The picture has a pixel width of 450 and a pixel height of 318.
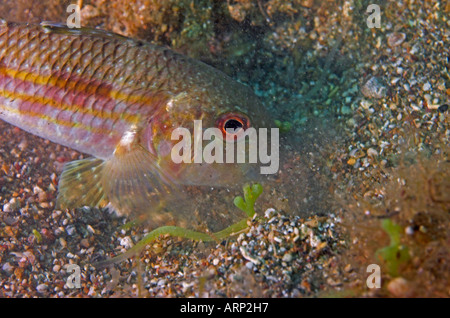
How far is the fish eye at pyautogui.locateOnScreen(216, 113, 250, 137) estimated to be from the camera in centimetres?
315

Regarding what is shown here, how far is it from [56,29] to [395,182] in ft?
10.8

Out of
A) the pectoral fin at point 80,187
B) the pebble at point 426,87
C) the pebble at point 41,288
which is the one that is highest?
the pebble at point 426,87

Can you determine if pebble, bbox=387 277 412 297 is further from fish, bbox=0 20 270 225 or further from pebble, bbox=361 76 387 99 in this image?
pebble, bbox=361 76 387 99

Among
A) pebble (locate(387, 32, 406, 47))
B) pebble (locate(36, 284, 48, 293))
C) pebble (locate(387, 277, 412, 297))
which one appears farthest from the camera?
pebble (locate(387, 32, 406, 47))

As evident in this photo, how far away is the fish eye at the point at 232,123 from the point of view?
3150 mm

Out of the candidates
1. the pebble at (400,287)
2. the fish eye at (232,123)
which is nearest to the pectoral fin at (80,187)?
the fish eye at (232,123)

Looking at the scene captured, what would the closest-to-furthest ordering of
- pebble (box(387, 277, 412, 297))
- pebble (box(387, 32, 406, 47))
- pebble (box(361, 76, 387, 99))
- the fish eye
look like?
1. pebble (box(387, 277, 412, 297))
2. the fish eye
3. pebble (box(361, 76, 387, 99))
4. pebble (box(387, 32, 406, 47))

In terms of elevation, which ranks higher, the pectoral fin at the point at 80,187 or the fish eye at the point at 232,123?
the fish eye at the point at 232,123

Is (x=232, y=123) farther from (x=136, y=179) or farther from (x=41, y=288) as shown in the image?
(x=41, y=288)

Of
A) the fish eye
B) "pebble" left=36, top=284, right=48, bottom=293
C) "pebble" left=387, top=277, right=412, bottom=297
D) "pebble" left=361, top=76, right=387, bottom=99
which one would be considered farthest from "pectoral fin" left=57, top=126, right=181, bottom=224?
"pebble" left=361, top=76, right=387, bottom=99

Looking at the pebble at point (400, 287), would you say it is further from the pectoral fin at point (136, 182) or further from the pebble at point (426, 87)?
the pebble at point (426, 87)

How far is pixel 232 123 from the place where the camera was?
3.18 m
